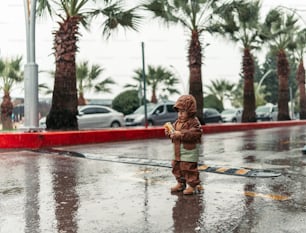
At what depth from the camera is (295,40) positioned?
103 feet

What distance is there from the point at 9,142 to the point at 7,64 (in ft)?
67.5

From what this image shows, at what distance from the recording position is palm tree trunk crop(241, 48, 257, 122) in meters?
25.0

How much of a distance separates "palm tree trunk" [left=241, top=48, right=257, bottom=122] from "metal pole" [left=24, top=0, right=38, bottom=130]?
15333mm

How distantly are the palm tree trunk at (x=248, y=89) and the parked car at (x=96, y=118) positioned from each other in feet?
26.9

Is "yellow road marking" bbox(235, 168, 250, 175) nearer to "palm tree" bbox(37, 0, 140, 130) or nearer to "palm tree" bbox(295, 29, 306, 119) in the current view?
"palm tree" bbox(37, 0, 140, 130)

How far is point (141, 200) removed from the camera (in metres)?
4.91

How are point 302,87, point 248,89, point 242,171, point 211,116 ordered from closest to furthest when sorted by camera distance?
point 242,171, point 248,89, point 211,116, point 302,87

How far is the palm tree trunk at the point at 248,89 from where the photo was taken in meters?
25.0

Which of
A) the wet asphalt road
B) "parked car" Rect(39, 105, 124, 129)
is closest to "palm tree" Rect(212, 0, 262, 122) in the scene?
"parked car" Rect(39, 105, 124, 129)

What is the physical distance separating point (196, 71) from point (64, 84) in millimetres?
7421

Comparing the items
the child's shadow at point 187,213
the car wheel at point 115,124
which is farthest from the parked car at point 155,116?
the child's shadow at point 187,213

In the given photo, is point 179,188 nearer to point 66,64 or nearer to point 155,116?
point 66,64

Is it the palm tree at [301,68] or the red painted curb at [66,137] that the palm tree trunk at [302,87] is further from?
the red painted curb at [66,137]

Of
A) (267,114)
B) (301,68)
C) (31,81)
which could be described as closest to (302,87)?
(301,68)
